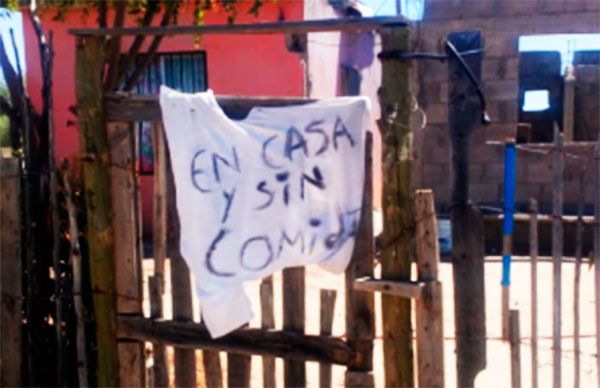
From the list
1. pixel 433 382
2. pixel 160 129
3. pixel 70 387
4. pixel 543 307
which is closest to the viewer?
pixel 433 382

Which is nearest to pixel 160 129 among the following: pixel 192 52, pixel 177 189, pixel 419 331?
pixel 177 189

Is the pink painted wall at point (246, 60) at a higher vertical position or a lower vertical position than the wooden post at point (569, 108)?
higher

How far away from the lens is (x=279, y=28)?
13.2 ft

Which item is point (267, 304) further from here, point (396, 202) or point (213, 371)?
point (396, 202)

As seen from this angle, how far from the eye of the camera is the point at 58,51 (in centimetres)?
1280

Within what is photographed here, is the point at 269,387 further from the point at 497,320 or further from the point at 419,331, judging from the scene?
the point at 497,320

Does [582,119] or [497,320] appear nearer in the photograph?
[497,320]

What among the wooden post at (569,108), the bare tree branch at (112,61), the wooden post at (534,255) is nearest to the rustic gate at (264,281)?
the wooden post at (534,255)

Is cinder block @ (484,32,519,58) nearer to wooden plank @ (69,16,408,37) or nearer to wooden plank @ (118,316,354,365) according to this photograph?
wooden plank @ (69,16,408,37)

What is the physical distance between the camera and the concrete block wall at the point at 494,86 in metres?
12.0

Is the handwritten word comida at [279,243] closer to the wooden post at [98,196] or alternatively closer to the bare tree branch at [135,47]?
the wooden post at [98,196]

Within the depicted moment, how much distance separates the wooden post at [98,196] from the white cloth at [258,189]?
42cm

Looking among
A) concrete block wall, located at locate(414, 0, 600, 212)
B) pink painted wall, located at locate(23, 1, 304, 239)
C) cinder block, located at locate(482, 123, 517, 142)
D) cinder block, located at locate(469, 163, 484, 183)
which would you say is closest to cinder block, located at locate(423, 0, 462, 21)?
concrete block wall, located at locate(414, 0, 600, 212)

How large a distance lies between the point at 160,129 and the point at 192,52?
8351 mm
